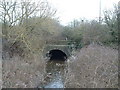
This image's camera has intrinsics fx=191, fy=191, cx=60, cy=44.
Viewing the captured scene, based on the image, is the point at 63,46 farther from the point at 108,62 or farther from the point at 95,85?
the point at 95,85

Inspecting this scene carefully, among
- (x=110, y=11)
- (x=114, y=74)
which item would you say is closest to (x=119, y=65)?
(x=114, y=74)

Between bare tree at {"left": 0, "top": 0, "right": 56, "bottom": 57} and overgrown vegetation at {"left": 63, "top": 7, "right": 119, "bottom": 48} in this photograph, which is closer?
bare tree at {"left": 0, "top": 0, "right": 56, "bottom": 57}

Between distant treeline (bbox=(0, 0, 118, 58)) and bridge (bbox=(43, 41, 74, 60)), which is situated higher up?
distant treeline (bbox=(0, 0, 118, 58))

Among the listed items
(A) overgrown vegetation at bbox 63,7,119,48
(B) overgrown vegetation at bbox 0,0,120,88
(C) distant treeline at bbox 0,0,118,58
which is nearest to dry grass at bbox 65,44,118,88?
(B) overgrown vegetation at bbox 0,0,120,88

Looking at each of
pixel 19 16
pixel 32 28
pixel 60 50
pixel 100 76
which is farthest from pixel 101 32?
pixel 100 76

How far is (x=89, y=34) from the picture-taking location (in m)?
15.4

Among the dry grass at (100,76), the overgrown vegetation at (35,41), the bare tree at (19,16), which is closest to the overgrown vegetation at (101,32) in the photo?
the overgrown vegetation at (35,41)

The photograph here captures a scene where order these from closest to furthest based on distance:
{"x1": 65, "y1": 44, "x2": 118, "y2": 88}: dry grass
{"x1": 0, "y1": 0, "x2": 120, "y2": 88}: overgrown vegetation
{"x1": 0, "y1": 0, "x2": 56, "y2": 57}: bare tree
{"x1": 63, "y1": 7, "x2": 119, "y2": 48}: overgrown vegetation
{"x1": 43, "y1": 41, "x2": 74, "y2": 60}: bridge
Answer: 1. {"x1": 65, "y1": 44, "x2": 118, "y2": 88}: dry grass
2. {"x1": 0, "y1": 0, "x2": 120, "y2": 88}: overgrown vegetation
3. {"x1": 0, "y1": 0, "x2": 56, "y2": 57}: bare tree
4. {"x1": 63, "y1": 7, "x2": 119, "y2": 48}: overgrown vegetation
5. {"x1": 43, "y1": 41, "x2": 74, "y2": 60}: bridge

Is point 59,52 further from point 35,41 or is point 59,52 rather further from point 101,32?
point 35,41

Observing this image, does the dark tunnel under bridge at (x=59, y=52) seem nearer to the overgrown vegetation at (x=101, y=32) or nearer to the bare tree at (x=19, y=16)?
the overgrown vegetation at (x=101, y=32)

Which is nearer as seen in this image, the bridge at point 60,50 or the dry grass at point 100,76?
the dry grass at point 100,76

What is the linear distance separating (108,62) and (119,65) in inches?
25.3

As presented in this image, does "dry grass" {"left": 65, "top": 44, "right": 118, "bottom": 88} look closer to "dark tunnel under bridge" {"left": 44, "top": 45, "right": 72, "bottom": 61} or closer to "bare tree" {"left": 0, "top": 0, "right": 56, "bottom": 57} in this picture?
"bare tree" {"left": 0, "top": 0, "right": 56, "bottom": 57}

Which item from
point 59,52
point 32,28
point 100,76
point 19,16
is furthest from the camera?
point 59,52
